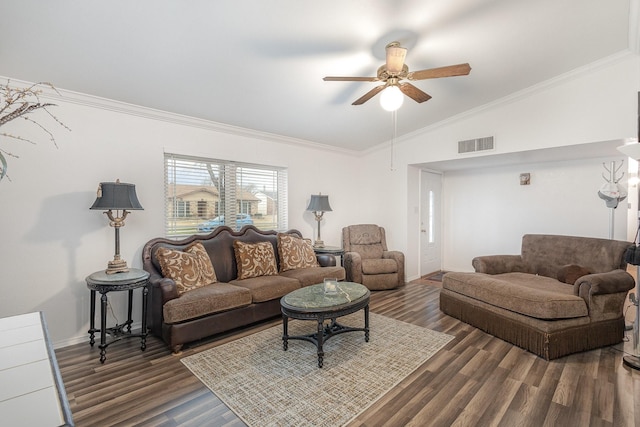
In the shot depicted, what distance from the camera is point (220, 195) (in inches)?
166

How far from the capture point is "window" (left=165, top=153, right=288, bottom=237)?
12.5ft

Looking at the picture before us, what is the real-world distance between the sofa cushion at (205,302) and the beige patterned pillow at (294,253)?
39.5 inches

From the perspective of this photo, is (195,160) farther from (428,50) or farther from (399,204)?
(399,204)

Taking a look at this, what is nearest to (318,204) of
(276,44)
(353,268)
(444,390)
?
(353,268)

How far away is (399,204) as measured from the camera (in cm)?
561

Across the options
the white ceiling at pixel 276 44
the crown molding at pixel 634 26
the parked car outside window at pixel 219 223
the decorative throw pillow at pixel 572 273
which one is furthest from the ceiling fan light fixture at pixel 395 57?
the decorative throw pillow at pixel 572 273

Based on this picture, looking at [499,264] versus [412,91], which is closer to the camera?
[412,91]

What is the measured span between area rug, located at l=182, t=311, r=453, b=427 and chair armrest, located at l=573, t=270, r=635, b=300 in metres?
1.35

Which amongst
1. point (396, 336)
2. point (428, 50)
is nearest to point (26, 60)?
point (428, 50)

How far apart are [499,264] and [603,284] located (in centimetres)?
129

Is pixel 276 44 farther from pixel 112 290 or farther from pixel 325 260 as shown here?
pixel 325 260

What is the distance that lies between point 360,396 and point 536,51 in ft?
12.0

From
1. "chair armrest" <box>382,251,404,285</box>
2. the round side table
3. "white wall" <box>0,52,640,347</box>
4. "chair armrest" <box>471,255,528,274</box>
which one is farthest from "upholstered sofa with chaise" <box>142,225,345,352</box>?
"chair armrest" <box>471,255,528,274</box>

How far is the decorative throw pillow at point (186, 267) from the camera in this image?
124 inches
